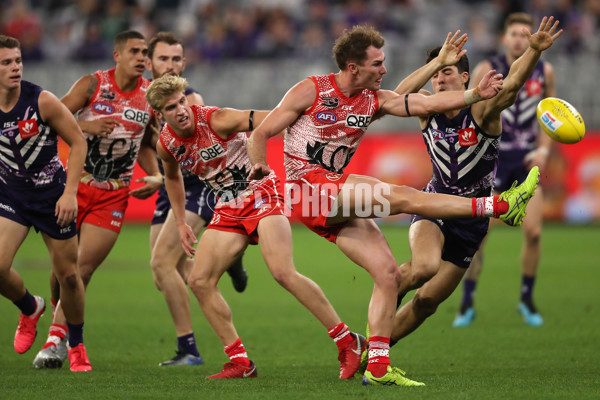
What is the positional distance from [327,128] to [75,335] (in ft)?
9.29

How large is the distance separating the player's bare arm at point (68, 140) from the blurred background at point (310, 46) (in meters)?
12.2

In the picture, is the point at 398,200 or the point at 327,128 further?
the point at 327,128

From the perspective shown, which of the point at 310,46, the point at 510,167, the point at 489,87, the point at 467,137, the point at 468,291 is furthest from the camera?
the point at 310,46

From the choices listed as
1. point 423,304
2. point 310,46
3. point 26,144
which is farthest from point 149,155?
point 310,46

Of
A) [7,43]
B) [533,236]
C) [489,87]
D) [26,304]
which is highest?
[7,43]

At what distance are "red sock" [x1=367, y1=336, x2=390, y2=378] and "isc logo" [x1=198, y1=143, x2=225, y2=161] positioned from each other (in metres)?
2.00

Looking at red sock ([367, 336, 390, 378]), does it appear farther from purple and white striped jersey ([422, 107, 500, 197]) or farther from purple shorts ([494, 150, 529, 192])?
purple shorts ([494, 150, 529, 192])

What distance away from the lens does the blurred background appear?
19.1m

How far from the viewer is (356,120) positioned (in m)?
6.68

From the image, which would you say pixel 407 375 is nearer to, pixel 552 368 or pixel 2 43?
pixel 552 368

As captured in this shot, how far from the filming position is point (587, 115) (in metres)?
19.4

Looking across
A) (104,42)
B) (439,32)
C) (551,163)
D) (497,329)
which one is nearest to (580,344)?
(497,329)

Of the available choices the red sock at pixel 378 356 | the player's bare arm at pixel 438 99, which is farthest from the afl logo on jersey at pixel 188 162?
the red sock at pixel 378 356

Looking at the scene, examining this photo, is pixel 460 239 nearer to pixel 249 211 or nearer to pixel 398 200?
pixel 398 200
